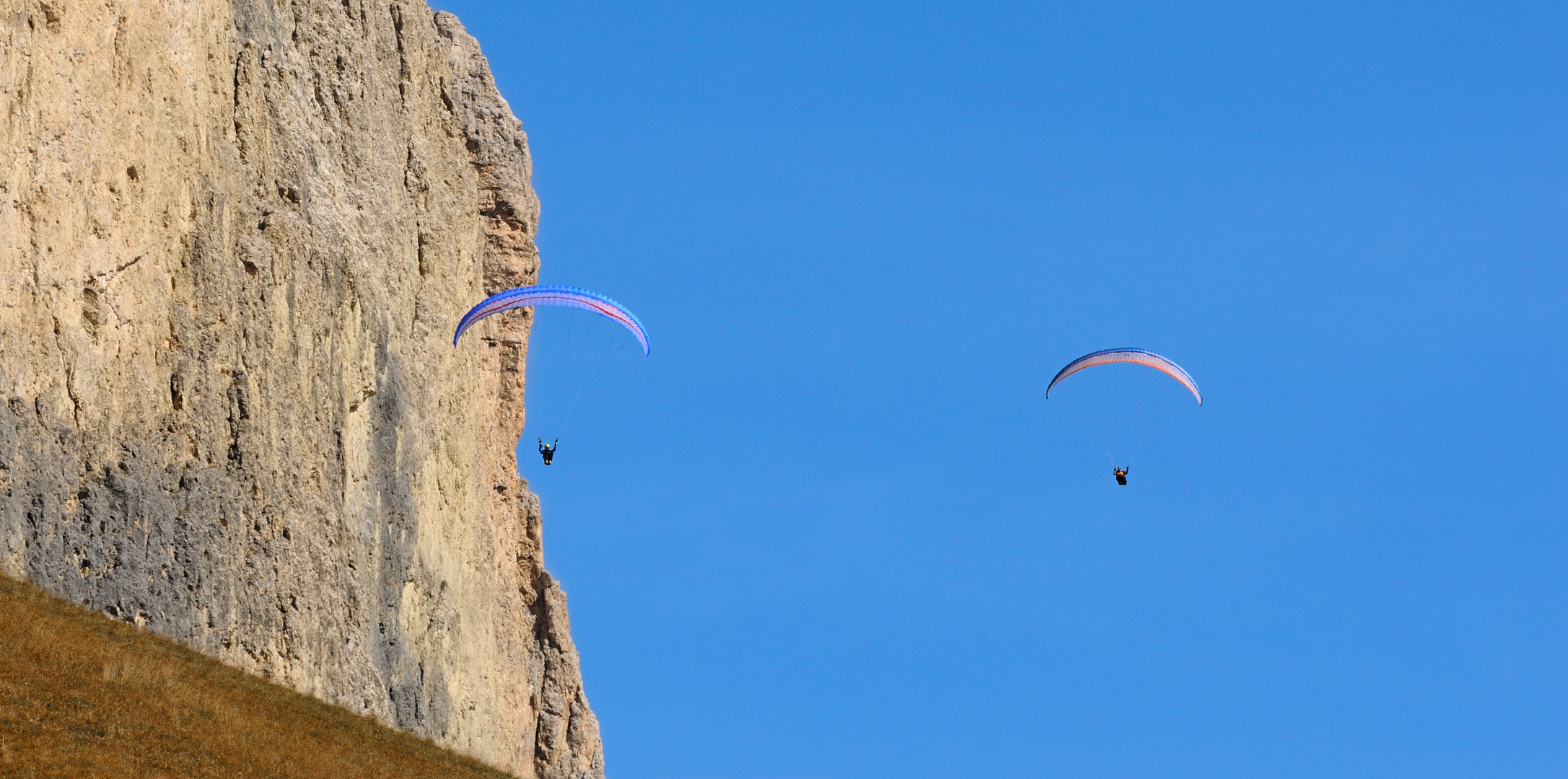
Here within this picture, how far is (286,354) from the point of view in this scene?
37.2m

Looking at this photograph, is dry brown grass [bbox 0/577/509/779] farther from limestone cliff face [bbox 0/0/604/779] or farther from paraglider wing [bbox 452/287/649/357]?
paraglider wing [bbox 452/287/649/357]

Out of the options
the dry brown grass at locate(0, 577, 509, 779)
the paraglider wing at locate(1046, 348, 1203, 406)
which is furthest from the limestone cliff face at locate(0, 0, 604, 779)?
the paraglider wing at locate(1046, 348, 1203, 406)

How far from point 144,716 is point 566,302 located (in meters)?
11.9

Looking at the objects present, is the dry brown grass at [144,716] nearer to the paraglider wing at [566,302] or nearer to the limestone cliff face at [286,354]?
the limestone cliff face at [286,354]

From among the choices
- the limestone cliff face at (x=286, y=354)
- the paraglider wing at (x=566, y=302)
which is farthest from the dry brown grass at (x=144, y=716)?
the paraglider wing at (x=566, y=302)

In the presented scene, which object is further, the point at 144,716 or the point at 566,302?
the point at 566,302

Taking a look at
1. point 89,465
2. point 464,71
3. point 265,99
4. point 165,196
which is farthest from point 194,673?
point 464,71

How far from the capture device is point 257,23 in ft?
125

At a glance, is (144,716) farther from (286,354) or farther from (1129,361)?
(1129,361)

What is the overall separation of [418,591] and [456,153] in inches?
382

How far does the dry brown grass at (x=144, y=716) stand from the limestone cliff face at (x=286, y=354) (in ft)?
5.33

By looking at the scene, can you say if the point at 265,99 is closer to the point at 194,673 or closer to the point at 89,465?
the point at 89,465

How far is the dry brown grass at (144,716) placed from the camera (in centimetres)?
2342

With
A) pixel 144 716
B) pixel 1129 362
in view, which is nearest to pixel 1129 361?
pixel 1129 362
